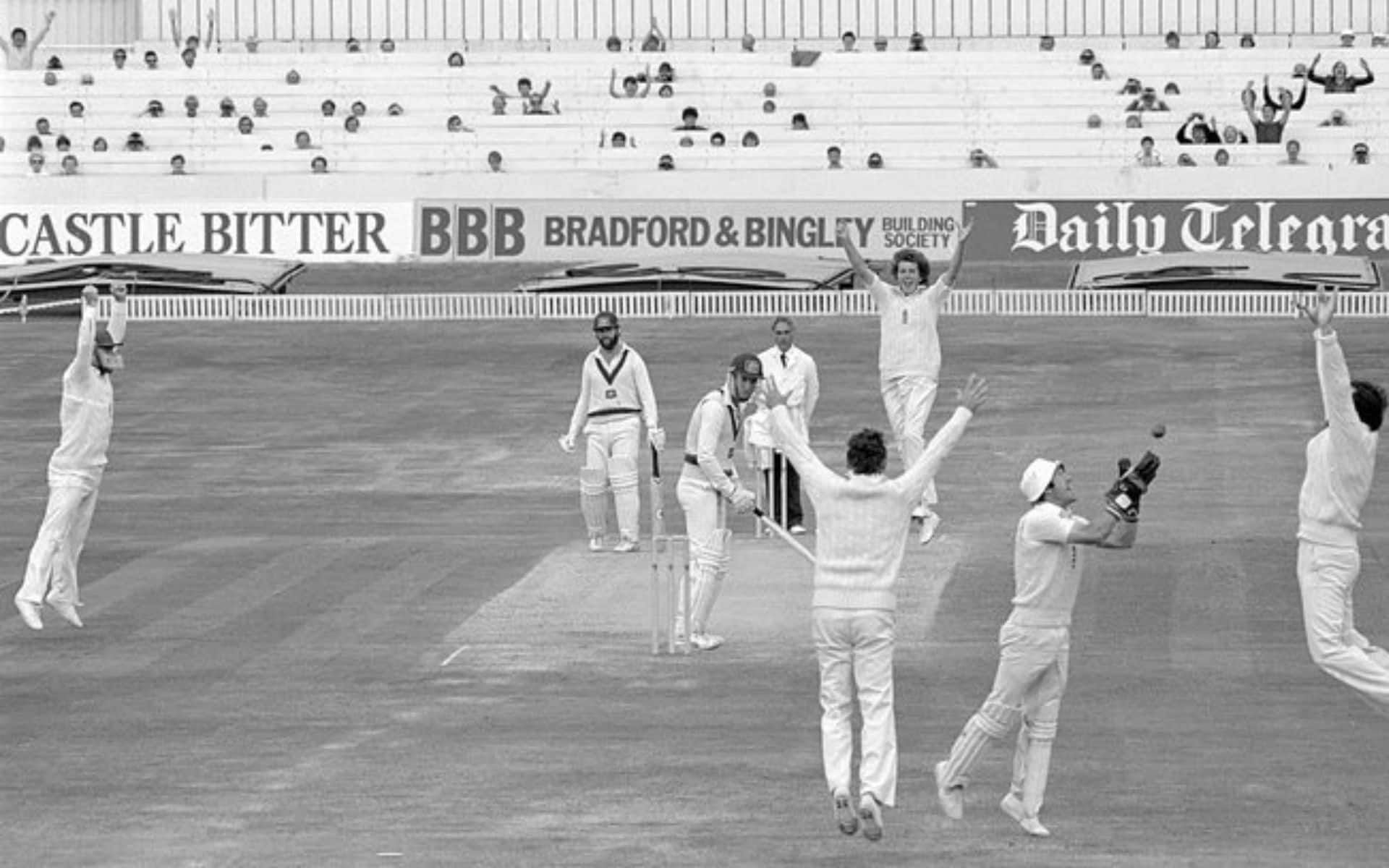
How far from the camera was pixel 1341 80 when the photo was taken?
53062 millimetres

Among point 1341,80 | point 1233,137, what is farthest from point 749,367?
point 1341,80

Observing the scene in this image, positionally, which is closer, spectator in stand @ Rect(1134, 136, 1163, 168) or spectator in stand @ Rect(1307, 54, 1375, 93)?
spectator in stand @ Rect(1134, 136, 1163, 168)

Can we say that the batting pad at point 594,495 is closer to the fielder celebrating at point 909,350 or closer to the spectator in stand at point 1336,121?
the fielder celebrating at point 909,350

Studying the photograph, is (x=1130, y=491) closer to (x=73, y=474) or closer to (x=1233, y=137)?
(x=73, y=474)

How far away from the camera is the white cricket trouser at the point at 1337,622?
14.3 m

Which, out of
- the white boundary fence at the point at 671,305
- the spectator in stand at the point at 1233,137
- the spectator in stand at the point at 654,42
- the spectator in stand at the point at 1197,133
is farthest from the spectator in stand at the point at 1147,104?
the white boundary fence at the point at 671,305

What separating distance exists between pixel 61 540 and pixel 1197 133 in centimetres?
3410

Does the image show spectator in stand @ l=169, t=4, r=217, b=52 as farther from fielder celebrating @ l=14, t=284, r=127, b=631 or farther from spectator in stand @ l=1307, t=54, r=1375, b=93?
fielder celebrating @ l=14, t=284, r=127, b=631

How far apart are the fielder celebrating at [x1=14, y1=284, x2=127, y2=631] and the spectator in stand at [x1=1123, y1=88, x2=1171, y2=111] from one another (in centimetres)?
3520

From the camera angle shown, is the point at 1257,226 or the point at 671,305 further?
the point at 1257,226

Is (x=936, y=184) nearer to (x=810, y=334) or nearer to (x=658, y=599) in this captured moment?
(x=810, y=334)

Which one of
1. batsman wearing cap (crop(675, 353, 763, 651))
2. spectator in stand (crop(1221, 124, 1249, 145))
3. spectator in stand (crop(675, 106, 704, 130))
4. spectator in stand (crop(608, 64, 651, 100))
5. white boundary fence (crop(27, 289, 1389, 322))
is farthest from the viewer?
spectator in stand (crop(608, 64, 651, 100))

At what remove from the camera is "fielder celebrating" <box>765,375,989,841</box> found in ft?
43.7

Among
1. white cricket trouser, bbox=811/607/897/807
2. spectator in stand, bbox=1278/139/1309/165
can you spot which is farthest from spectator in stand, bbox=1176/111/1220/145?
white cricket trouser, bbox=811/607/897/807
